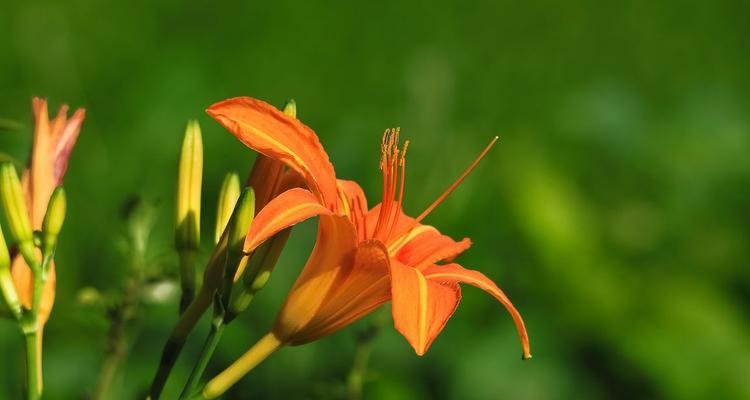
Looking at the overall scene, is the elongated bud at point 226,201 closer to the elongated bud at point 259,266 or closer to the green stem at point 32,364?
the elongated bud at point 259,266

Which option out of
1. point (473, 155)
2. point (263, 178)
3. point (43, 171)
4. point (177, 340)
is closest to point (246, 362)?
point (177, 340)

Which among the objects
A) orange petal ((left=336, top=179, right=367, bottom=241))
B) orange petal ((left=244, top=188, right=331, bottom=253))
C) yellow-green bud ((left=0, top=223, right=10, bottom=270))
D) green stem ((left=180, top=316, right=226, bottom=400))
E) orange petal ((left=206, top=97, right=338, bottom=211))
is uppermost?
orange petal ((left=206, top=97, right=338, bottom=211))

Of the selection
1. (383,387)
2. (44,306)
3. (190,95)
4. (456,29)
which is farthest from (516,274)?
(456,29)

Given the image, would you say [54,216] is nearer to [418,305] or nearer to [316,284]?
[316,284]

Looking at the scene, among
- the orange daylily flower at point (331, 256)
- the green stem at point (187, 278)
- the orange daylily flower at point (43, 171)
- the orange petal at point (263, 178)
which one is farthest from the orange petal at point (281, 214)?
the orange daylily flower at point (43, 171)

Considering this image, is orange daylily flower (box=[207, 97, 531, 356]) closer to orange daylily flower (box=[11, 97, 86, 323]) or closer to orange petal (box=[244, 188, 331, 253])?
orange petal (box=[244, 188, 331, 253])

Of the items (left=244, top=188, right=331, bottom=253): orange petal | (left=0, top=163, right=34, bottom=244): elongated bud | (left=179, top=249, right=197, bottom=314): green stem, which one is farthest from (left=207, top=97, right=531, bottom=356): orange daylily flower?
(left=0, top=163, right=34, bottom=244): elongated bud

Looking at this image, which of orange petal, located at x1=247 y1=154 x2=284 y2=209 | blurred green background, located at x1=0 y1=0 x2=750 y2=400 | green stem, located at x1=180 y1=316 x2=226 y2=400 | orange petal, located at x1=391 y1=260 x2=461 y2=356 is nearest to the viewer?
orange petal, located at x1=391 y1=260 x2=461 y2=356
